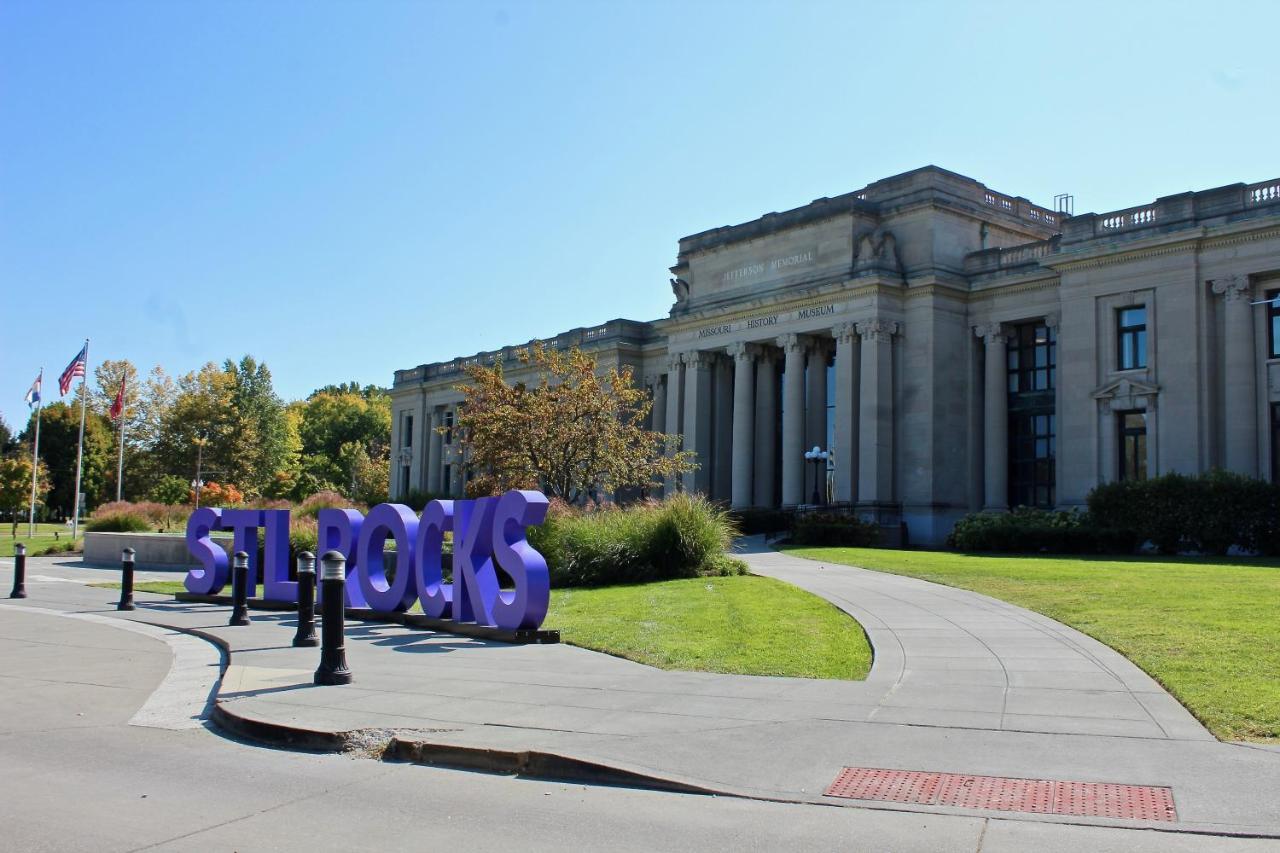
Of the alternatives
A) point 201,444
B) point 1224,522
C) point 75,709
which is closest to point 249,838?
point 75,709

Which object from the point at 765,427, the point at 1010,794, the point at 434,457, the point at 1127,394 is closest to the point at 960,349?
the point at 1127,394

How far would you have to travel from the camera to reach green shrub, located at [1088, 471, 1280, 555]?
31.6m

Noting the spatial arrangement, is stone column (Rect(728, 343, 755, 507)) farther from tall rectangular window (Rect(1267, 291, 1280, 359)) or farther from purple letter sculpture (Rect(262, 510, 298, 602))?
purple letter sculpture (Rect(262, 510, 298, 602))

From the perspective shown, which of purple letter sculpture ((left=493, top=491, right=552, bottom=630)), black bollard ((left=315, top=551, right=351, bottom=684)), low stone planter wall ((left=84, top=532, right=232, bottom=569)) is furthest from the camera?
low stone planter wall ((left=84, top=532, right=232, bottom=569))

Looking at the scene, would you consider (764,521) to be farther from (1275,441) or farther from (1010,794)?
(1010,794)

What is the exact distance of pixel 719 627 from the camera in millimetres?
16688

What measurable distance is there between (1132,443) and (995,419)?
718 centimetres

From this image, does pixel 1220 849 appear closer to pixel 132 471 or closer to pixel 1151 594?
pixel 1151 594

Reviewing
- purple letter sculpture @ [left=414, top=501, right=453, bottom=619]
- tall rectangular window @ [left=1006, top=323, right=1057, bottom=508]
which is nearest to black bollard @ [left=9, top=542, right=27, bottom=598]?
purple letter sculpture @ [left=414, top=501, right=453, bottom=619]

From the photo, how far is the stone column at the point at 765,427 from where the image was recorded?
180 feet

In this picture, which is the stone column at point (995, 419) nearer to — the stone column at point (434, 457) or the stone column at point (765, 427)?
the stone column at point (765, 427)

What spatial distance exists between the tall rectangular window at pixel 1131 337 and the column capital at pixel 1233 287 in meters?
2.69

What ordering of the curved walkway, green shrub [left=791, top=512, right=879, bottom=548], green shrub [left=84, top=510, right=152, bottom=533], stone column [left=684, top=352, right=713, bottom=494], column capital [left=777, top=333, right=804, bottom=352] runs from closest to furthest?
the curved walkway < green shrub [left=791, top=512, right=879, bottom=548] < green shrub [left=84, top=510, right=152, bottom=533] < column capital [left=777, top=333, right=804, bottom=352] < stone column [left=684, top=352, right=713, bottom=494]

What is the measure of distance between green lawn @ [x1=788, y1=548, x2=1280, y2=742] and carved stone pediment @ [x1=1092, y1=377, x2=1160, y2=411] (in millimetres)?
10216
